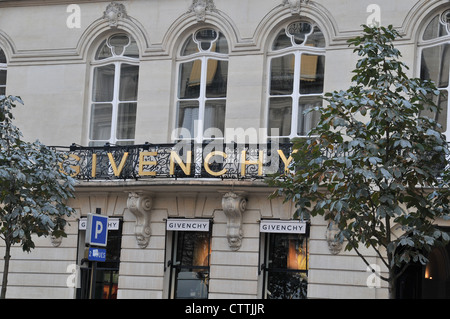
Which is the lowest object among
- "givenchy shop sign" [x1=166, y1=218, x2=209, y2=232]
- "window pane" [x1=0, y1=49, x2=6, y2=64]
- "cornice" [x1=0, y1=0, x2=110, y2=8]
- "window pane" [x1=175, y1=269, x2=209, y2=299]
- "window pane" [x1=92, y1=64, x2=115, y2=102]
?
"window pane" [x1=175, y1=269, x2=209, y2=299]

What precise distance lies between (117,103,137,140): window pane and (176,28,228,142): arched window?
4.22 ft

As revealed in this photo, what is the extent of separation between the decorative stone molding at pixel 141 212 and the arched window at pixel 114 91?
202 cm

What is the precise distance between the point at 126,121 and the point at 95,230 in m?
8.35

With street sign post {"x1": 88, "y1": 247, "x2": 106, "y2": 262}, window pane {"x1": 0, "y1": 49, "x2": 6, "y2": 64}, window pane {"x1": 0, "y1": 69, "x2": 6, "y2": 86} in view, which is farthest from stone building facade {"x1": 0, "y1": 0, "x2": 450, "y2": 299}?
street sign post {"x1": 88, "y1": 247, "x2": 106, "y2": 262}

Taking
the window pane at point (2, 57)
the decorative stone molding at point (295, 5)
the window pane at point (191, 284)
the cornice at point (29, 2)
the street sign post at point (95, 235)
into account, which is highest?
the cornice at point (29, 2)

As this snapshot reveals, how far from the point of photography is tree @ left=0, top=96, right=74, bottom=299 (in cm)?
1792

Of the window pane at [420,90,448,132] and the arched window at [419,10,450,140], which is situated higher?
the arched window at [419,10,450,140]

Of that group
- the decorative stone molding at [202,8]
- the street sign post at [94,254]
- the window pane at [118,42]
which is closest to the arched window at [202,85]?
the decorative stone molding at [202,8]

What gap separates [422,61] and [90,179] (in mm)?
8689

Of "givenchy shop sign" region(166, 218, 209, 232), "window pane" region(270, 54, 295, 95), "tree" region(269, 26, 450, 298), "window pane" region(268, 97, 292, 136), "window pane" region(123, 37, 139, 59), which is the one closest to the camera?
"tree" region(269, 26, 450, 298)

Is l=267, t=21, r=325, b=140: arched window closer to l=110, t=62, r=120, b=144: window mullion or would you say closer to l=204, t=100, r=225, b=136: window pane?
l=204, t=100, r=225, b=136: window pane

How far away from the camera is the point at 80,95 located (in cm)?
2475

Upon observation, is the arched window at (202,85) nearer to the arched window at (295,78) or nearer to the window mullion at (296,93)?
the arched window at (295,78)

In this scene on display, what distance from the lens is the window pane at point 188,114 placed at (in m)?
23.9
